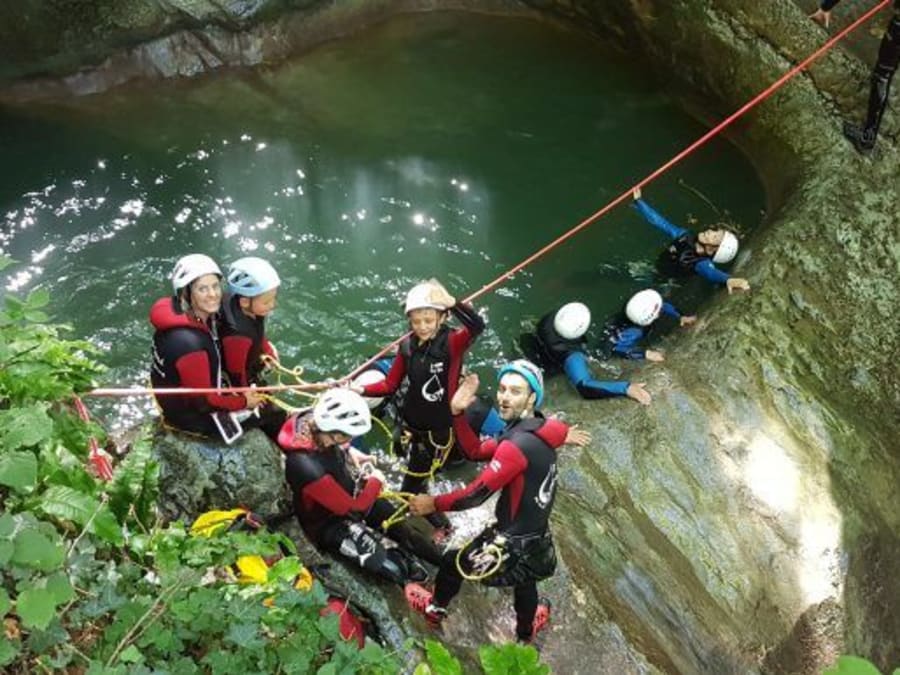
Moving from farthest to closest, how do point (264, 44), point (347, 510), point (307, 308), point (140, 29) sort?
point (264, 44) < point (140, 29) < point (307, 308) < point (347, 510)

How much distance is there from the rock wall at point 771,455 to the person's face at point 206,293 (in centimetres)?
234

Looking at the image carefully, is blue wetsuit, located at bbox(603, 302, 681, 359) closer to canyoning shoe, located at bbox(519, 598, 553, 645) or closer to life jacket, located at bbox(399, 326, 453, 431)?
life jacket, located at bbox(399, 326, 453, 431)

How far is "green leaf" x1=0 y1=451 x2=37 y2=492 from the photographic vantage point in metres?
2.70

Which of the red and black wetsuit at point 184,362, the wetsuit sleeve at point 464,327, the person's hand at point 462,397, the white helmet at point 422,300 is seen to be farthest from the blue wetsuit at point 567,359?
the red and black wetsuit at point 184,362

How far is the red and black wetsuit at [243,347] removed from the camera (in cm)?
488

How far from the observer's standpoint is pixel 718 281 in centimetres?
756

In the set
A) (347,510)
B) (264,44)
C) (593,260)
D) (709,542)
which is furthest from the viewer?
(264,44)

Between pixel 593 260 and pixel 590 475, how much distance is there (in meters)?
3.22

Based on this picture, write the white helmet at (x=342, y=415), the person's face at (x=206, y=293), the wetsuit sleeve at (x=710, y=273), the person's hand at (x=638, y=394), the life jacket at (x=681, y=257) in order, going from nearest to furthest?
the white helmet at (x=342, y=415)
the person's face at (x=206, y=293)
the person's hand at (x=638, y=394)
the wetsuit sleeve at (x=710, y=273)
the life jacket at (x=681, y=257)

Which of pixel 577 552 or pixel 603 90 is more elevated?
pixel 603 90

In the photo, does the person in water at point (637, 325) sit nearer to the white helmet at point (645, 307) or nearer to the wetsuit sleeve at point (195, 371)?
the white helmet at point (645, 307)

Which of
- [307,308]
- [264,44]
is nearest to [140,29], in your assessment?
[264,44]

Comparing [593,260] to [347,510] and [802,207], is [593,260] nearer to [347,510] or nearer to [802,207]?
[802,207]

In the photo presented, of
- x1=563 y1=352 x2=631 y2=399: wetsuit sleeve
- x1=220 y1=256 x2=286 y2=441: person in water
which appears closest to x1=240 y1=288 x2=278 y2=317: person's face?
x1=220 y1=256 x2=286 y2=441: person in water
